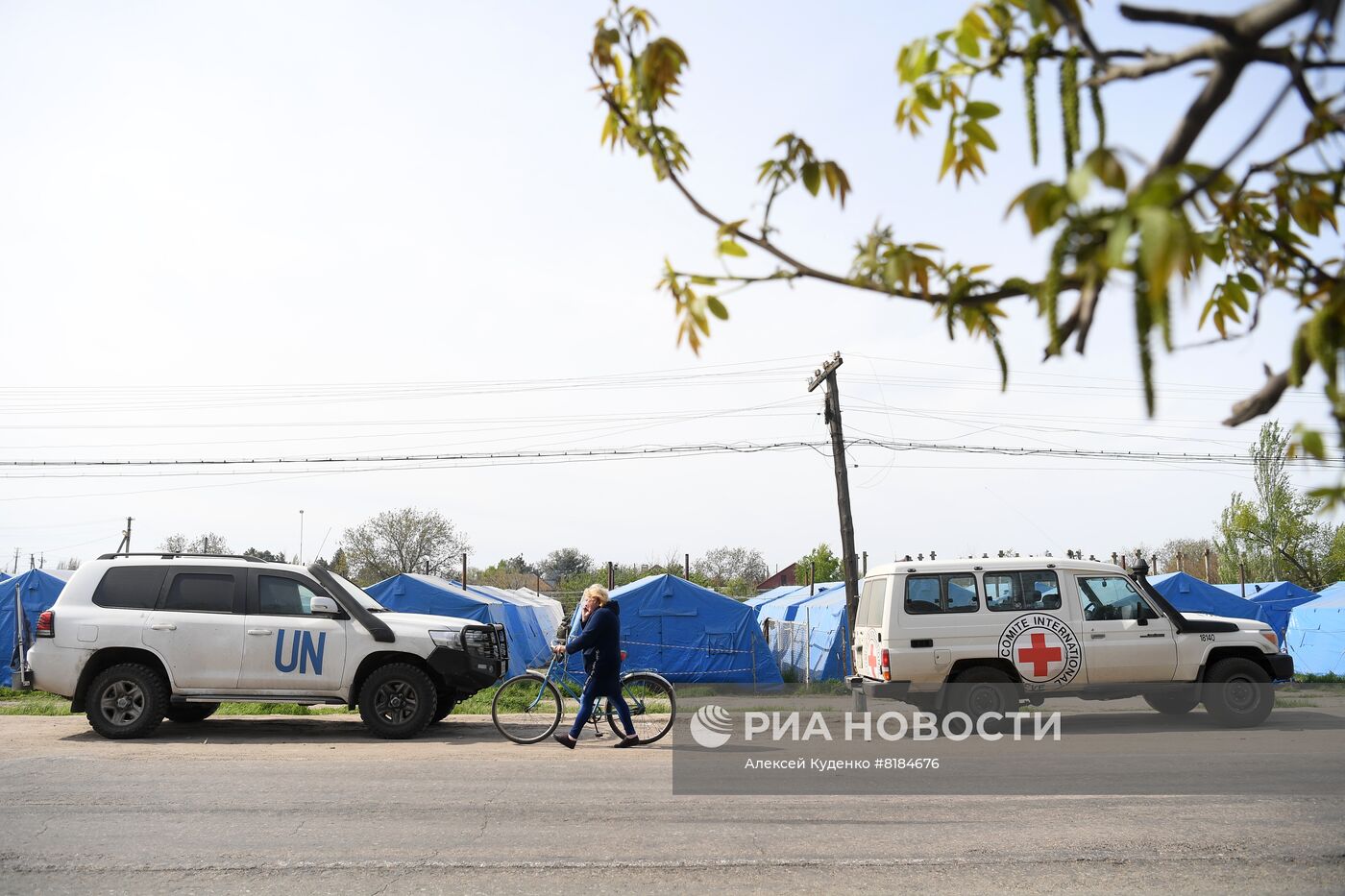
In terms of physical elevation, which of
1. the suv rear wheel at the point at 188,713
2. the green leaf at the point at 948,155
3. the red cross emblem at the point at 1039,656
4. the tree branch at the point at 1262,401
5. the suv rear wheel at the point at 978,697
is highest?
the green leaf at the point at 948,155

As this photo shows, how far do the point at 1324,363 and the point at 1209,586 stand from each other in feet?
81.6

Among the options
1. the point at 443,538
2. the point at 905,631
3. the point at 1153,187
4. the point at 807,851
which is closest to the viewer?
the point at 1153,187

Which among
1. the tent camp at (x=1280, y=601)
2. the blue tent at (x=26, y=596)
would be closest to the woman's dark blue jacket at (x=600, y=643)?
the blue tent at (x=26, y=596)

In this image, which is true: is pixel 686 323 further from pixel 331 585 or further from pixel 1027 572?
pixel 1027 572

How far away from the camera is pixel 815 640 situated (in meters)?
23.7

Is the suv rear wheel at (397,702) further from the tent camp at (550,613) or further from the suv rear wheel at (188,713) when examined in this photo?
the tent camp at (550,613)

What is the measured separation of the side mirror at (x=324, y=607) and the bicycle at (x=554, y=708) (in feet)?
7.29

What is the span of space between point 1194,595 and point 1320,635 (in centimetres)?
257

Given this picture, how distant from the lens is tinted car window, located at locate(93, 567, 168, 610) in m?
12.9

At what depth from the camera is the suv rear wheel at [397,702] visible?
12.6 meters

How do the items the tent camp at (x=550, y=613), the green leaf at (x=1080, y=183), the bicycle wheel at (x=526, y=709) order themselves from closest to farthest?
the green leaf at (x=1080, y=183) < the bicycle wheel at (x=526, y=709) < the tent camp at (x=550, y=613)

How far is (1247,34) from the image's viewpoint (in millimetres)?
2068

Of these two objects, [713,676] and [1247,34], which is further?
[713,676]

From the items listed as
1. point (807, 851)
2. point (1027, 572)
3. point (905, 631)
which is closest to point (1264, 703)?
point (1027, 572)
